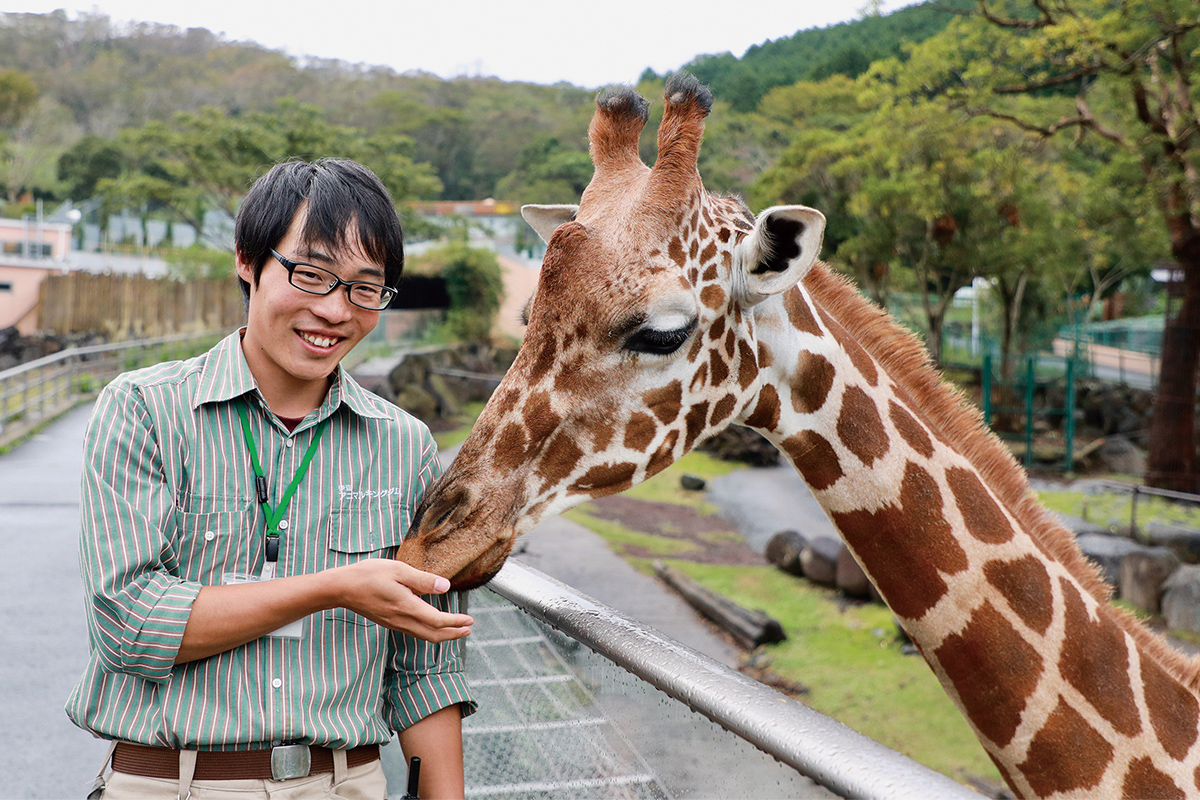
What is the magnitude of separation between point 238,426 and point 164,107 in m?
70.8

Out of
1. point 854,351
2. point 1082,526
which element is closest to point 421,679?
point 854,351

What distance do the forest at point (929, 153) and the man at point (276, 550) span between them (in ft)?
1.89

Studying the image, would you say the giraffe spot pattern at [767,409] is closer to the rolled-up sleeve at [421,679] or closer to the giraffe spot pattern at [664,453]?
the giraffe spot pattern at [664,453]

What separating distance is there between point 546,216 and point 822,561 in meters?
7.83

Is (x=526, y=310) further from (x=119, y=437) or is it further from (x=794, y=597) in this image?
(x=794, y=597)

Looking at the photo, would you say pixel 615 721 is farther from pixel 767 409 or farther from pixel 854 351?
pixel 854 351

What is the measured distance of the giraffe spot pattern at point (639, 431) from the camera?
180cm

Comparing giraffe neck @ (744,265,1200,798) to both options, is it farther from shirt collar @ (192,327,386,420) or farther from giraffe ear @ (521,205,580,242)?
shirt collar @ (192,327,386,420)

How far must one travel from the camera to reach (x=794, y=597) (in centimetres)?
912

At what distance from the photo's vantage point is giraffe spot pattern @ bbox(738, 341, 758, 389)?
185 centimetres

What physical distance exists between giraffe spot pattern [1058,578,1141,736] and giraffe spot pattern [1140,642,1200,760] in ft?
0.21

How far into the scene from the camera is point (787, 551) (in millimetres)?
9875

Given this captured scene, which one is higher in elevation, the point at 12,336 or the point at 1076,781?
the point at 1076,781

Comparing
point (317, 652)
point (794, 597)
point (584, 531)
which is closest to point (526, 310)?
point (317, 652)
